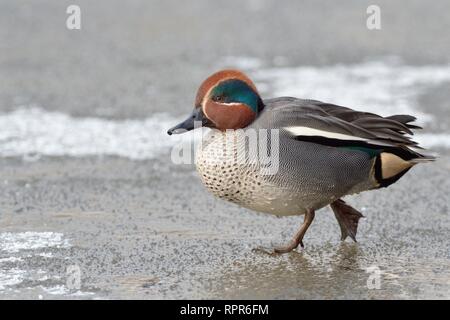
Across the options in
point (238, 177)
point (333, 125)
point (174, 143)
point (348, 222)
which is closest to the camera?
point (238, 177)

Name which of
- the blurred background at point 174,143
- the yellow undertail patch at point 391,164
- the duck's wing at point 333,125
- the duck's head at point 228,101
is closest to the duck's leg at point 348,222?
the blurred background at point 174,143

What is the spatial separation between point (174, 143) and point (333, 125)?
2455 millimetres

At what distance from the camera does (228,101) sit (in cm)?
475

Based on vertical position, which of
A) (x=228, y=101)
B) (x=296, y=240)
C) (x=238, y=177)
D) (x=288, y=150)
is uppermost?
(x=228, y=101)

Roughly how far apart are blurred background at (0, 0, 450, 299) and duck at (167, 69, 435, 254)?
0.34m

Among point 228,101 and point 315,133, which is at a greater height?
point 228,101

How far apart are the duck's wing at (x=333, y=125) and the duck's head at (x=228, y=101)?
131mm

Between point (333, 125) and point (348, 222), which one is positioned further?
point (348, 222)

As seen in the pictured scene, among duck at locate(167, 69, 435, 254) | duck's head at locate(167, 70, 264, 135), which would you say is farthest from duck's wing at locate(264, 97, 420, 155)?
duck's head at locate(167, 70, 264, 135)

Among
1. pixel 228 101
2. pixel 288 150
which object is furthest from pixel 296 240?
pixel 228 101

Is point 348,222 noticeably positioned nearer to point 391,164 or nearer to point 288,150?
point 391,164

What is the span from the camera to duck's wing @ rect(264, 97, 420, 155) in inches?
185

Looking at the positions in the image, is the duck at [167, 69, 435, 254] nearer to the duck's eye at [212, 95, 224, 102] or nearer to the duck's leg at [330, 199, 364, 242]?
the duck's eye at [212, 95, 224, 102]
